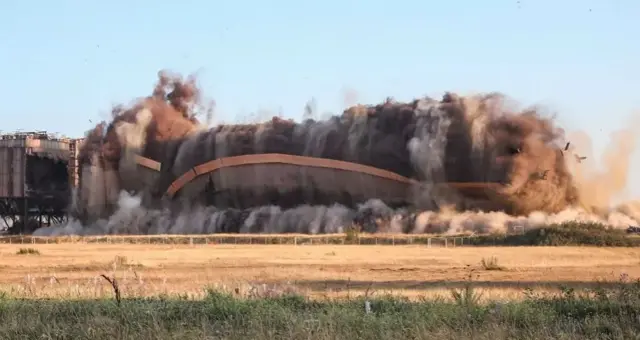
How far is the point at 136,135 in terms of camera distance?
14138cm

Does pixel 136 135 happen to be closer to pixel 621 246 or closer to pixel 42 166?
pixel 42 166

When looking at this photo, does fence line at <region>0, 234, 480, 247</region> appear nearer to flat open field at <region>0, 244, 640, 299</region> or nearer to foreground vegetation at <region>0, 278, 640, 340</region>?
flat open field at <region>0, 244, 640, 299</region>

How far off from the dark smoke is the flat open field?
4154 centimetres

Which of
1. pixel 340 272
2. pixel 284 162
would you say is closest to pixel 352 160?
pixel 284 162

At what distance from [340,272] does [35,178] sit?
390 feet

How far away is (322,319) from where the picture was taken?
15.2 metres

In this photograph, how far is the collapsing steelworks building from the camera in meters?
145

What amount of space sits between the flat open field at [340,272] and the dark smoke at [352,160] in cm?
4154

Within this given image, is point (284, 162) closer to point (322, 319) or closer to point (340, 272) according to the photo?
point (340, 272)

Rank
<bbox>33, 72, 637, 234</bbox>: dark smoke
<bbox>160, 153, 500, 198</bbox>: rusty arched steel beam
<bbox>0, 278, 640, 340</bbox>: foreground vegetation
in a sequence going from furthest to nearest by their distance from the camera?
<bbox>160, 153, 500, 198</bbox>: rusty arched steel beam, <bbox>33, 72, 637, 234</bbox>: dark smoke, <bbox>0, 278, 640, 340</bbox>: foreground vegetation

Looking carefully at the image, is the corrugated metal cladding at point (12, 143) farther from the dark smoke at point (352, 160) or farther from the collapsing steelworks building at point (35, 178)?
the dark smoke at point (352, 160)

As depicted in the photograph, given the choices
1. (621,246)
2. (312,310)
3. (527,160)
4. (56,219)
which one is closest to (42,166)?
(56,219)

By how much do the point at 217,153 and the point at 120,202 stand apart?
66.6 ft

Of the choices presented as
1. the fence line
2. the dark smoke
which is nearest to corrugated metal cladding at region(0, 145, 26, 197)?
the dark smoke
